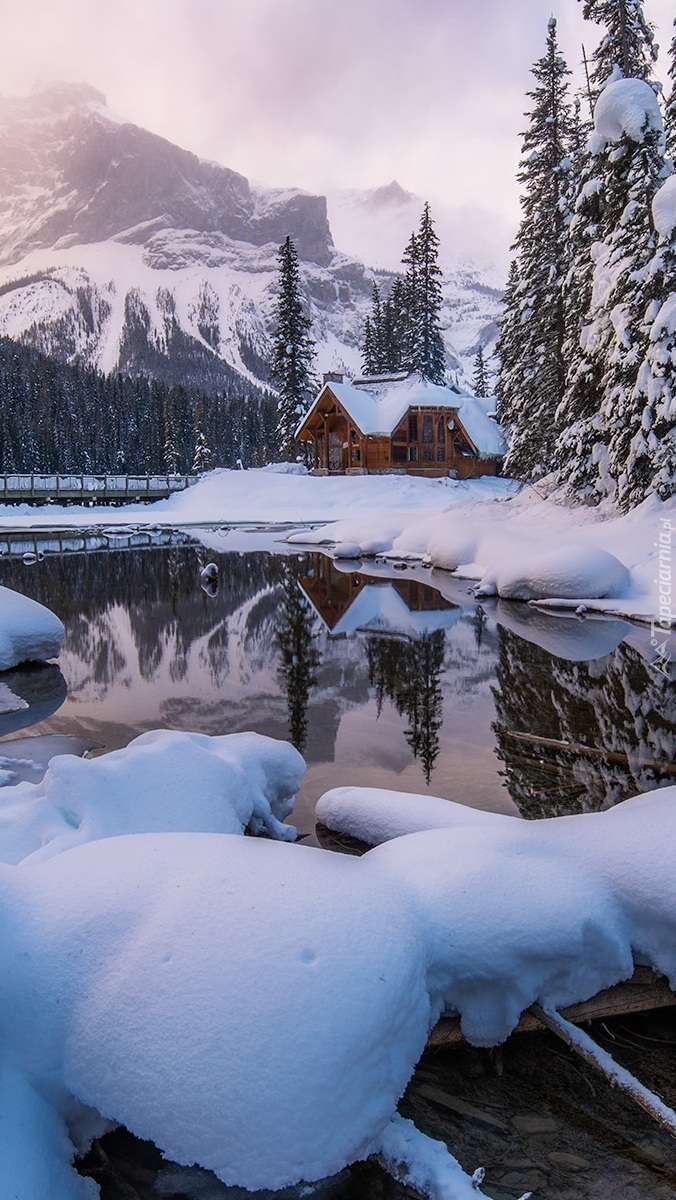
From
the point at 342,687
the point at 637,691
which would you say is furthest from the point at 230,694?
the point at 637,691

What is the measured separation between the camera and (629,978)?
11.1 ft

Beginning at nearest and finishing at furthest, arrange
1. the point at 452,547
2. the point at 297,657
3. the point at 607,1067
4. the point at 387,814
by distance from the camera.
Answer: the point at 607,1067 < the point at 387,814 < the point at 297,657 < the point at 452,547

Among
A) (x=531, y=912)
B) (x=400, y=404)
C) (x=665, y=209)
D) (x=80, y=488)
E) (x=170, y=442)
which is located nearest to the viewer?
(x=531, y=912)

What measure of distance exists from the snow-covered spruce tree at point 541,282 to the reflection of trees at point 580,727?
19935 millimetres

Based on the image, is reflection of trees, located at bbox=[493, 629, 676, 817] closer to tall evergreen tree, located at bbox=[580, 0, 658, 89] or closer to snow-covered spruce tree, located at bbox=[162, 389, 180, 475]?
tall evergreen tree, located at bbox=[580, 0, 658, 89]

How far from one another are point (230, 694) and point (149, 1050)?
22.2 ft

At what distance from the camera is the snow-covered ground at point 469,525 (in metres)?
15.0

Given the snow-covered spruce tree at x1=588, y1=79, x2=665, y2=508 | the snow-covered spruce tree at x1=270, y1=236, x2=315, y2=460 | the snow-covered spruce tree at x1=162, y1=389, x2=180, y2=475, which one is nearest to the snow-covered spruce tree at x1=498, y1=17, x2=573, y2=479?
the snow-covered spruce tree at x1=588, y1=79, x2=665, y2=508

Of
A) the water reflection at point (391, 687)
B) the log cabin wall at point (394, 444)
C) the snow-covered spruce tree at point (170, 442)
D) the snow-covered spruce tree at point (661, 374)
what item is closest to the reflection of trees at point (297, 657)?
the water reflection at point (391, 687)

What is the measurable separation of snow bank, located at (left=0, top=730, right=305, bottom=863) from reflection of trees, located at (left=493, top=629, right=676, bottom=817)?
7.02 ft

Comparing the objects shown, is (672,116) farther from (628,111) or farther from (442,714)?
(442,714)

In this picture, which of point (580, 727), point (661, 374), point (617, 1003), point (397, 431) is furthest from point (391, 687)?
point (397, 431)

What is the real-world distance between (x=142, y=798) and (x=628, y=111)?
915 inches

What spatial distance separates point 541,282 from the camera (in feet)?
107
